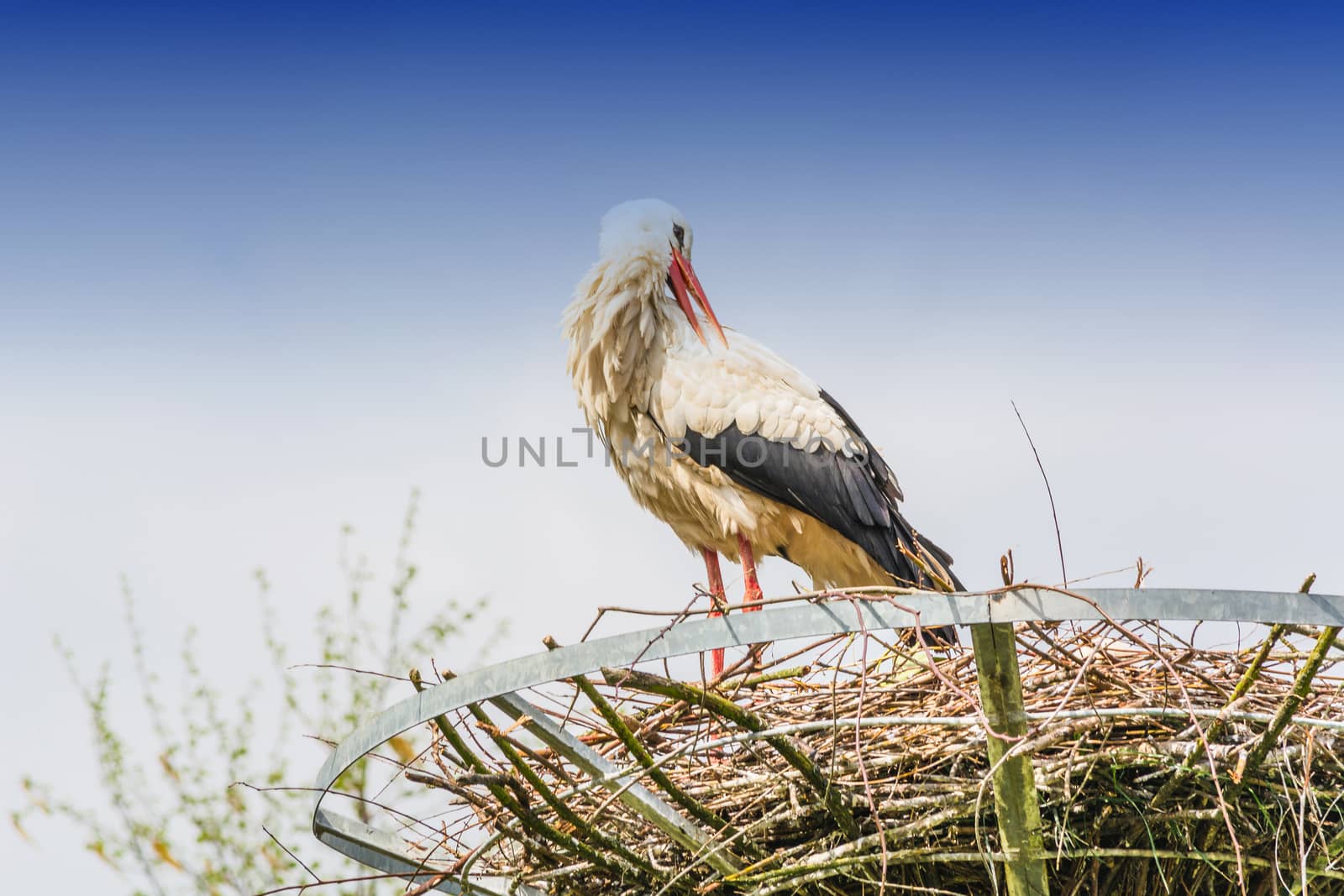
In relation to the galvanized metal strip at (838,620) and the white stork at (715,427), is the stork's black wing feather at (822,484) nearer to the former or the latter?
the white stork at (715,427)

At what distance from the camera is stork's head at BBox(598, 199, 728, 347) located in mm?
5312

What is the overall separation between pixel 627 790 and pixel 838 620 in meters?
0.60

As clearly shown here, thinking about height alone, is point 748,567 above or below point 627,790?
above

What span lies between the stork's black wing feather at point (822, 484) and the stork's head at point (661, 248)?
446mm

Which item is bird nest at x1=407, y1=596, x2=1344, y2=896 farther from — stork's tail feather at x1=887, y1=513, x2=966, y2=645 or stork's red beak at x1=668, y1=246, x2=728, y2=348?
stork's red beak at x1=668, y1=246, x2=728, y2=348

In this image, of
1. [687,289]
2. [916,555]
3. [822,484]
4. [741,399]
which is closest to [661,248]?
[687,289]

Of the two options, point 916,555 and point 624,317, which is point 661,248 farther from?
point 916,555

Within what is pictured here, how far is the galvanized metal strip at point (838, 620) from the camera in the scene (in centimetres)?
231

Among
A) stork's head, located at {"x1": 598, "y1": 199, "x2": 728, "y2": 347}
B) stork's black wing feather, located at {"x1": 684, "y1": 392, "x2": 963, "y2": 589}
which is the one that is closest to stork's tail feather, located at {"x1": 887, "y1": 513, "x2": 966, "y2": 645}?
stork's black wing feather, located at {"x1": 684, "y1": 392, "x2": 963, "y2": 589}

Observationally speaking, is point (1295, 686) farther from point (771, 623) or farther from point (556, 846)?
point (556, 846)

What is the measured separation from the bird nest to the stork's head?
8.12 feet

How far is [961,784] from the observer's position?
2.79 meters

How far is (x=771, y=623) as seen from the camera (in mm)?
2475

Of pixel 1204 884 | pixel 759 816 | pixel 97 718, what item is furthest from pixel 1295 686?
pixel 97 718
